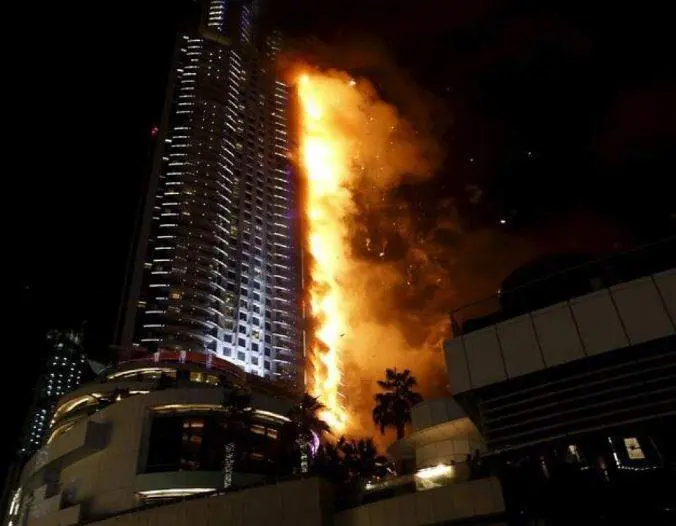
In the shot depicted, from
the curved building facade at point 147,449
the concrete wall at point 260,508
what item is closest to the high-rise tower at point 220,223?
the curved building facade at point 147,449

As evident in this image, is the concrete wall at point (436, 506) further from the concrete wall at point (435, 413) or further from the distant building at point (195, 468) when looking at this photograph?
the concrete wall at point (435, 413)

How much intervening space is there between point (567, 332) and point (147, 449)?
130 feet

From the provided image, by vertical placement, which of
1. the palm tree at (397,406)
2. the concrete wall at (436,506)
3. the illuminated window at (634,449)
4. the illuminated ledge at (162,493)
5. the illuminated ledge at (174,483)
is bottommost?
the concrete wall at (436,506)

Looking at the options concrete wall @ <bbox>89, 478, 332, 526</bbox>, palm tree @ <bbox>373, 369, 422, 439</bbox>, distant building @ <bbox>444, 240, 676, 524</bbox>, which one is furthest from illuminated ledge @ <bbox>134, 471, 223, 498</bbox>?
distant building @ <bbox>444, 240, 676, 524</bbox>

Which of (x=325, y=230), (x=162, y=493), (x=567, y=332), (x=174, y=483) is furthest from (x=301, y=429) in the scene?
(x=325, y=230)

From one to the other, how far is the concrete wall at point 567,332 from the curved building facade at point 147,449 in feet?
110

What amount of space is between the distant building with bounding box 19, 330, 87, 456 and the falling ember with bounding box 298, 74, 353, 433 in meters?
59.3

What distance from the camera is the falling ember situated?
10475cm

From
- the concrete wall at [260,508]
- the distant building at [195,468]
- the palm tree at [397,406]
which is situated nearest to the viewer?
the distant building at [195,468]

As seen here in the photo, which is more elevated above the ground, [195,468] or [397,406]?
[397,406]

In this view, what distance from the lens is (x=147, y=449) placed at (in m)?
45.8

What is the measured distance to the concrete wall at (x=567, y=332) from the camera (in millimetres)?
15539

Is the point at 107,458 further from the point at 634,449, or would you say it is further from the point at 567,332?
the point at 567,332

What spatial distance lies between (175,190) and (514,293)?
9822cm
